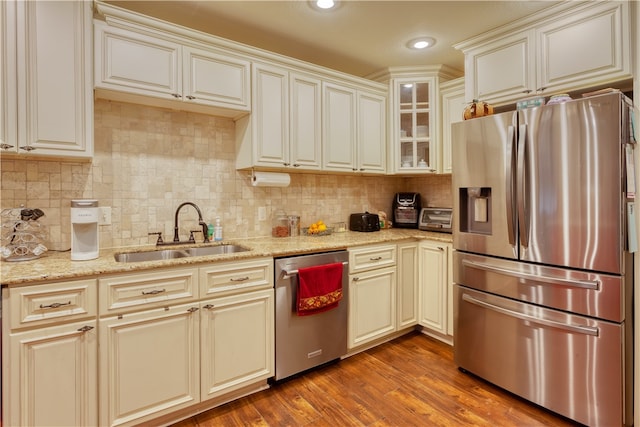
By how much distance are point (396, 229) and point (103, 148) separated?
2.60 meters

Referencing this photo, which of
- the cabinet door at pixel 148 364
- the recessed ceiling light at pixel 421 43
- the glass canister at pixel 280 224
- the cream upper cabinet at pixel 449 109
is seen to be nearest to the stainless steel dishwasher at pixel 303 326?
the cabinet door at pixel 148 364

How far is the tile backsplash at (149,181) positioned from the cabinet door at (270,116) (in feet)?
1.08

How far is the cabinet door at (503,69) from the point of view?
2320 mm

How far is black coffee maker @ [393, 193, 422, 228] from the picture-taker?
3520 mm

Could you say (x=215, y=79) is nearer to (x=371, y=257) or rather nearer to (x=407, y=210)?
(x=371, y=257)

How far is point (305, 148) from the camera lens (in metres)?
2.74

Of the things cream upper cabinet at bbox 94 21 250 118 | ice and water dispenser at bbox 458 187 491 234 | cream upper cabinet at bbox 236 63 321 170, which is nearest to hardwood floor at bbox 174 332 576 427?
ice and water dispenser at bbox 458 187 491 234

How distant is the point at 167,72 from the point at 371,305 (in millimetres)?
2178

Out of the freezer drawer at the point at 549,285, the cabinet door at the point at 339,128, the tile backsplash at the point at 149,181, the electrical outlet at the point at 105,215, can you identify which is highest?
the cabinet door at the point at 339,128

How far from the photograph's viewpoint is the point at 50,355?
155 cm

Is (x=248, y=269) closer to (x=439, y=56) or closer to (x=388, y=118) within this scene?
(x=388, y=118)

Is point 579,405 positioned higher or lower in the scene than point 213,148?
lower

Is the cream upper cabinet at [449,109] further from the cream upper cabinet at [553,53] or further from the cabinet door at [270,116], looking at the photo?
the cabinet door at [270,116]

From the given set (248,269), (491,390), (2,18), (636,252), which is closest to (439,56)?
(636,252)
